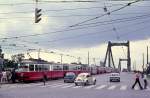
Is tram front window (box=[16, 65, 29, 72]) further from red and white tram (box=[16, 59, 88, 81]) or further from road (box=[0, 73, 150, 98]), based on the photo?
road (box=[0, 73, 150, 98])

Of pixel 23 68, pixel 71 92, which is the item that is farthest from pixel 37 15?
pixel 23 68

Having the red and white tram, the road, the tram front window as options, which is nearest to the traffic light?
the road

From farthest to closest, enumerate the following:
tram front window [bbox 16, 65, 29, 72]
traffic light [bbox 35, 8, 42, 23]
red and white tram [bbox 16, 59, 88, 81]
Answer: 1. tram front window [bbox 16, 65, 29, 72]
2. red and white tram [bbox 16, 59, 88, 81]
3. traffic light [bbox 35, 8, 42, 23]

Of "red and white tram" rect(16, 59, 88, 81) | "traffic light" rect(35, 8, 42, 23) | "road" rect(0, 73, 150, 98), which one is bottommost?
"road" rect(0, 73, 150, 98)

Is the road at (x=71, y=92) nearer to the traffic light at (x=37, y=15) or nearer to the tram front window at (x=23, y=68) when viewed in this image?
the traffic light at (x=37, y=15)

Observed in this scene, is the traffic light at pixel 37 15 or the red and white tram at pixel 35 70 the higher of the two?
the traffic light at pixel 37 15

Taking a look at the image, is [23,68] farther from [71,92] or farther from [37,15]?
[37,15]

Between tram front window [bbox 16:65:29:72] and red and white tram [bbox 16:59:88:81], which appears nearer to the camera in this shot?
red and white tram [bbox 16:59:88:81]

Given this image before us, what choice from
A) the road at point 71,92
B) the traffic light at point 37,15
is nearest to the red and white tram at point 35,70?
the road at point 71,92

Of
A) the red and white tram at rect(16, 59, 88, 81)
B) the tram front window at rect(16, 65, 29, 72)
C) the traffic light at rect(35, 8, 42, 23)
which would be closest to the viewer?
the traffic light at rect(35, 8, 42, 23)

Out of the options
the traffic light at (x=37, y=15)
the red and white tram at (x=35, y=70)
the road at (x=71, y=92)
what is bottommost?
the road at (x=71, y=92)

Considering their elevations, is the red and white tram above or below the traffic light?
below

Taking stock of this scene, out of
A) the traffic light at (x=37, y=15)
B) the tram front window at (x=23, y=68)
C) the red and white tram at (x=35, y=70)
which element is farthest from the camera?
the tram front window at (x=23, y=68)

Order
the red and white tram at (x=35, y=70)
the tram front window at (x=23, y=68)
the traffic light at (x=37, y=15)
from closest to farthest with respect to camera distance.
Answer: the traffic light at (x=37, y=15), the red and white tram at (x=35, y=70), the tram front window at (x=23, y=68)
